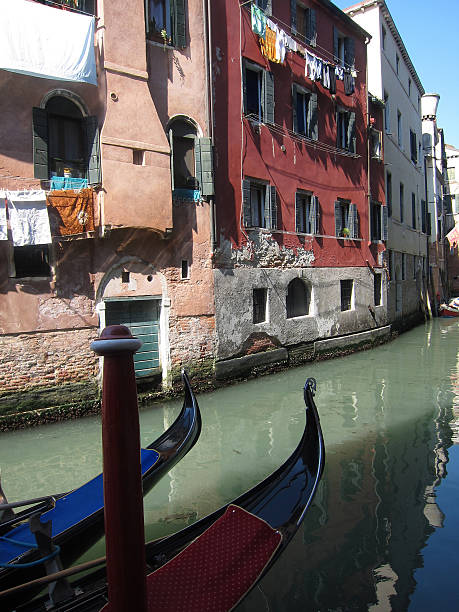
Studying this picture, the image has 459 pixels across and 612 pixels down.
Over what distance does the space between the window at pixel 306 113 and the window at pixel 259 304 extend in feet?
13.6

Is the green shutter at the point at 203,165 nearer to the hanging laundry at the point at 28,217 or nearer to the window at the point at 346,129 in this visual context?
the hanging laundry at the point at 28,217

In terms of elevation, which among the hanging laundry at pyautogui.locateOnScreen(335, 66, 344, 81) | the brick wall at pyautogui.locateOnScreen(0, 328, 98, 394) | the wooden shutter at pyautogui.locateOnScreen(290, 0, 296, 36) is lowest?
the brick wall at pyautogui.locateOnScreen(0, 328, 98, 394)

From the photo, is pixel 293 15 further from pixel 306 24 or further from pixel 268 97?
pixel 268 97

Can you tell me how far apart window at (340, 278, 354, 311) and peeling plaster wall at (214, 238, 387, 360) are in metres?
0.13

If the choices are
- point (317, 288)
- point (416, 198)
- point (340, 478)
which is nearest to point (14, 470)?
point (340, 478)

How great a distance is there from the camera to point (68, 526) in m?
2.93

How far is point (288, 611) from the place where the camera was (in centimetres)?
304

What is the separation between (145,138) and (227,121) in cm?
239

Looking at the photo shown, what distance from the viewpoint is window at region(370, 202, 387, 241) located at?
15.2 m

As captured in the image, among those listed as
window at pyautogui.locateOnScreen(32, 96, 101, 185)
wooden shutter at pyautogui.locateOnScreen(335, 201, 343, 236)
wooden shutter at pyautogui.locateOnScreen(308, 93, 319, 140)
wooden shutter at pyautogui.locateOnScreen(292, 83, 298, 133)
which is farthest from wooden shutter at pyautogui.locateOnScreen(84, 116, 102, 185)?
wooden shutter at pyautogui.locateOnScreen(335, 201, 343, 236)

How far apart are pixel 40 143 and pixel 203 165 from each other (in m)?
2.87

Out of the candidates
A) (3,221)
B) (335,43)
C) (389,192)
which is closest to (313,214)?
(335,43)

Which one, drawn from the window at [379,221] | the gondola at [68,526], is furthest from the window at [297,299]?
the gondola at [68,526]

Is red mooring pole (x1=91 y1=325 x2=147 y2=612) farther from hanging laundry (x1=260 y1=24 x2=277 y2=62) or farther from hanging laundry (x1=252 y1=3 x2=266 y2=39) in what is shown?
hanging laundry (x1=260 y1=24 x2=277 y2=62)
